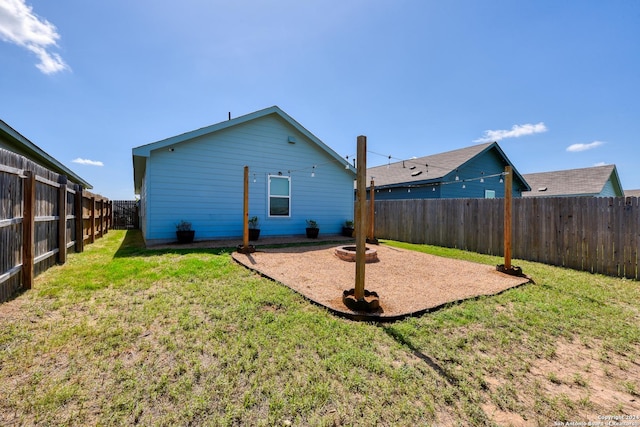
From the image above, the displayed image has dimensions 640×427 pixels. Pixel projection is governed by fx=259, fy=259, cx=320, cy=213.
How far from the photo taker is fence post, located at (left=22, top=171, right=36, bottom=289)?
3.71m

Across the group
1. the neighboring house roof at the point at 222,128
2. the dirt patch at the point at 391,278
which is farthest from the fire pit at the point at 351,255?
the neighboring house roof at the point at 222,128

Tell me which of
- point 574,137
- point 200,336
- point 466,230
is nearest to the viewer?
point 200,336

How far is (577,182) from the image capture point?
59.9ft

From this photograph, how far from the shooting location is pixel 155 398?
5.67 ft

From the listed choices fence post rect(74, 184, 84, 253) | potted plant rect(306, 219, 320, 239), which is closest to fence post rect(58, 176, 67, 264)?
fence post rect(74, 184, 84, 253)

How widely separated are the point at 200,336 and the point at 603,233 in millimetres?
8009

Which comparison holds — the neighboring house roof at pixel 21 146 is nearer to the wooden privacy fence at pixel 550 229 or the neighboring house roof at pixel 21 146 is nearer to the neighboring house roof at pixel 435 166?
the wooden privacy fence at pixel 550 229

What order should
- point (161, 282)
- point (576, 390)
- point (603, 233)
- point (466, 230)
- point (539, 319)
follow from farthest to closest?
point (466, 230) < point (603, 233) < point (161, 282) < point (539, 319) < point (576, 390)

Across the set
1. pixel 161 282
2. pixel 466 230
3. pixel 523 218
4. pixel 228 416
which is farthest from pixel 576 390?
pixel 466 230

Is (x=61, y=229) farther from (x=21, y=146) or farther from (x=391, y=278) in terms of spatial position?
(x=391, y=278)

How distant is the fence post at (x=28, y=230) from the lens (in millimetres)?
3707

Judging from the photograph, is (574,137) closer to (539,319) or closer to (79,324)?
(539,319)

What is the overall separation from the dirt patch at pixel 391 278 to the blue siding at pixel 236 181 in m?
3.06

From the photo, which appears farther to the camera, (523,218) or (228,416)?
(523,218)
